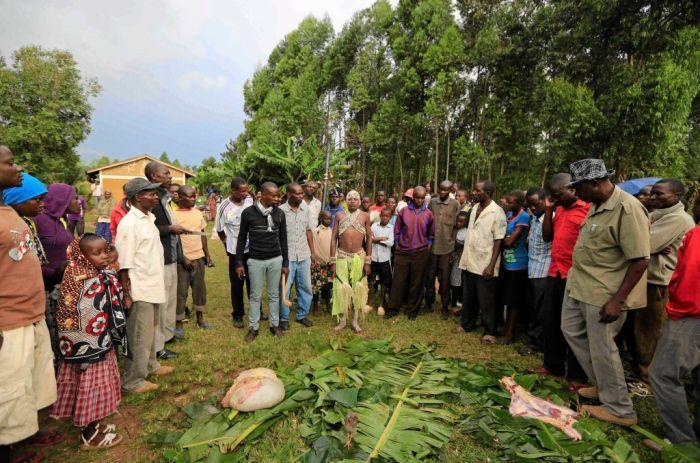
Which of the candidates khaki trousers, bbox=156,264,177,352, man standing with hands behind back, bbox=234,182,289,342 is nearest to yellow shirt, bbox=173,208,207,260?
man standing with hands behind back, bbox=234,182,289,342

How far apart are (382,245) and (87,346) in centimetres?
461

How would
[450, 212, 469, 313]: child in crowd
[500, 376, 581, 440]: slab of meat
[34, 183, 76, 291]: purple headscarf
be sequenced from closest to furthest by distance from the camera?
1. [500, 376, 581, 440]: slab of meat
2. [34, 183, 76, 291]: purple headscarf
3. [450, 212, 469, 313]: child in crowd

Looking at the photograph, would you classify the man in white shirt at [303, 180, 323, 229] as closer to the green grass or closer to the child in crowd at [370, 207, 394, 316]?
the child in crowd at [370, 207, 394, 316]

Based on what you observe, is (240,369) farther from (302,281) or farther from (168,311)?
(302,281)

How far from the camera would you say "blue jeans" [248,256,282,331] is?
4820 mm

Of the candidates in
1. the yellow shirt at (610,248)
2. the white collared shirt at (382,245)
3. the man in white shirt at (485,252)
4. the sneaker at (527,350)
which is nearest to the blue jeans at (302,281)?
the white collared shirt at (382,245)

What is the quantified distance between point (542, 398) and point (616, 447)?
0.77 m

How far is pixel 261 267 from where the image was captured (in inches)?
191

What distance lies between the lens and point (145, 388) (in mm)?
3537

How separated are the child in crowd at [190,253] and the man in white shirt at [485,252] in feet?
12.9

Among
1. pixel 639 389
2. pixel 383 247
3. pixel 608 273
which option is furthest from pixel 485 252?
pixel 639 389

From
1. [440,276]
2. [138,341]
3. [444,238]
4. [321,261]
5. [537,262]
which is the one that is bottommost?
[138,341]

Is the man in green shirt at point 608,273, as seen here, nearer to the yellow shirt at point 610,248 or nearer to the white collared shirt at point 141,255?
the yellow shirt at point 610,248

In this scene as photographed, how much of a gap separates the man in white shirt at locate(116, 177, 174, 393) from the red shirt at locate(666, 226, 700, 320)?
14.4 feet
